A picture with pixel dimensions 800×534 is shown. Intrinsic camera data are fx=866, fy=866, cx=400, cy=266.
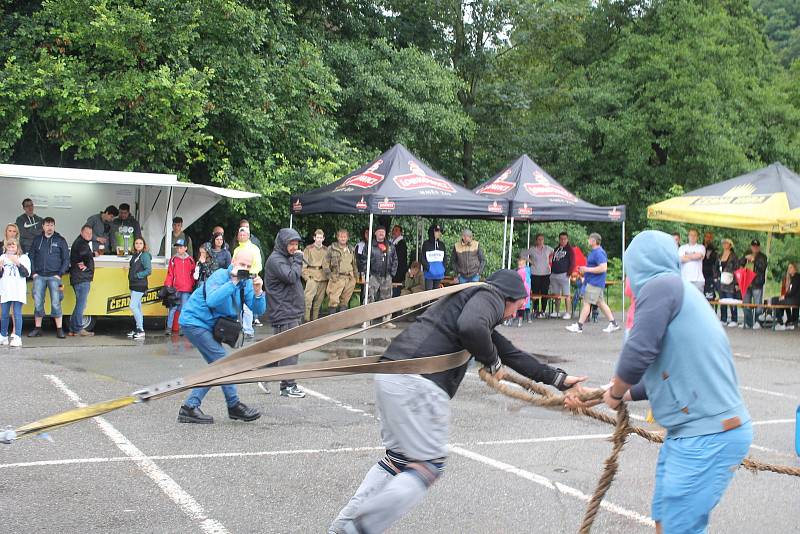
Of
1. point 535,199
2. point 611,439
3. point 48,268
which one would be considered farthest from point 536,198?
point 611,439

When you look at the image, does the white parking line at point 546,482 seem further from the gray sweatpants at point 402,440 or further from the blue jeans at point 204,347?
the blue jeans at point 204,347

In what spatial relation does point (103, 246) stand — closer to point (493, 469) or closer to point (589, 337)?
point (589, 337)

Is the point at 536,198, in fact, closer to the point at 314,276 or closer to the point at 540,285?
the point at 540,285

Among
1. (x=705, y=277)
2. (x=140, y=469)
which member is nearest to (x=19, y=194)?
(x=140, y=469)

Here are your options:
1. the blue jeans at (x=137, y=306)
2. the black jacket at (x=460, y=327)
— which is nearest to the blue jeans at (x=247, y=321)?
the blue jeans at (x=137, y=306)

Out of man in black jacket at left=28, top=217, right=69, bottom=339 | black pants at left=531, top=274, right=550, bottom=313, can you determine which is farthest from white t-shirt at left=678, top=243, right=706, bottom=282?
man in black jacket at left=28, top=217, right=69, bottom=339

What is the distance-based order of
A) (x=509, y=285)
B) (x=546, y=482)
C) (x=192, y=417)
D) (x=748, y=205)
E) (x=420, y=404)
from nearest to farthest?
(x=420, y=404) < (x=509, y=285) < (x=546, y=482) < (x=192, y=417) < (x=748, y=205)

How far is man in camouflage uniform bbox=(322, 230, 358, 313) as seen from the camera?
1736cm

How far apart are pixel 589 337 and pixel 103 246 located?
8968 millimetres

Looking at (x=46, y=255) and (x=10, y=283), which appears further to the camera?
(x=46, y=255)

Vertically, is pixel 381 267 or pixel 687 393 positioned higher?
pixel 687 393

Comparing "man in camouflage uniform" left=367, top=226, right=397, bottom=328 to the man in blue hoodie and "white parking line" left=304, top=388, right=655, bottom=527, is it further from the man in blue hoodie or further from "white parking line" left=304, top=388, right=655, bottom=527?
the man in blue hoodie

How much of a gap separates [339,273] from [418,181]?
2.44 meters

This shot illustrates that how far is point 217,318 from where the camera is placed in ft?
25.6
